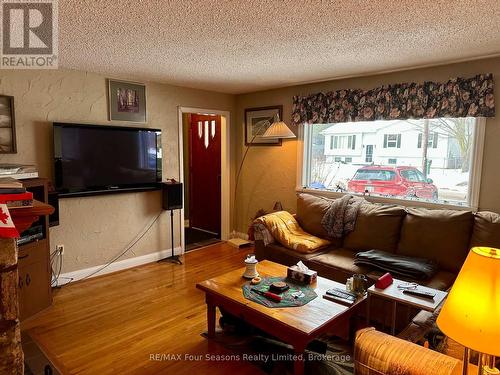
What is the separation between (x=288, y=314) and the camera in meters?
2.05

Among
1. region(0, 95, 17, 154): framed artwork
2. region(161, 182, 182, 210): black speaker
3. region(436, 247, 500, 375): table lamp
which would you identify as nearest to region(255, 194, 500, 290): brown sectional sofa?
region(161, 182, 182, 210): black speaker

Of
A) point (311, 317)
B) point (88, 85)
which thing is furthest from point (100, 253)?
point (311, 317)

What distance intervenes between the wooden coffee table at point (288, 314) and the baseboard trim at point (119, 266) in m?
1.88

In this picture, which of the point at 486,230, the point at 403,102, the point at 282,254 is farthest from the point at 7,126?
the point at 486,230

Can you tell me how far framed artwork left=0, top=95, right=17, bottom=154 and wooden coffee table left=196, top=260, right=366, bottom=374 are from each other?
2.20m

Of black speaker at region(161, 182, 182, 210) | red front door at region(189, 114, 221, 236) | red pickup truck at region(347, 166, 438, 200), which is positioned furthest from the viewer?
red front door at region(189, 114, 221, 236)

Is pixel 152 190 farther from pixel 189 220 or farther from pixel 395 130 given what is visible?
pixel 395 130

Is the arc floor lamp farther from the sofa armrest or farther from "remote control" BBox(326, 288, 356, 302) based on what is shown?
the sofa armrest

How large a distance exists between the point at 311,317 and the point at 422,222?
1606mm

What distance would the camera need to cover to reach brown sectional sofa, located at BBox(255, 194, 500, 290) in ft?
8.97

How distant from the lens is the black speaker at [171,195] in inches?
162

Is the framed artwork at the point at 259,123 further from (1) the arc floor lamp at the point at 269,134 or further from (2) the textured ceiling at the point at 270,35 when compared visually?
(2) the textured ceiling at the point at 270,35

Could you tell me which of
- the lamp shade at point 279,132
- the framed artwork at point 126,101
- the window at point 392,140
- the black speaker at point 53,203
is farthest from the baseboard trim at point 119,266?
the window at point 392,140

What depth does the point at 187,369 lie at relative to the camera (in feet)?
7.22
